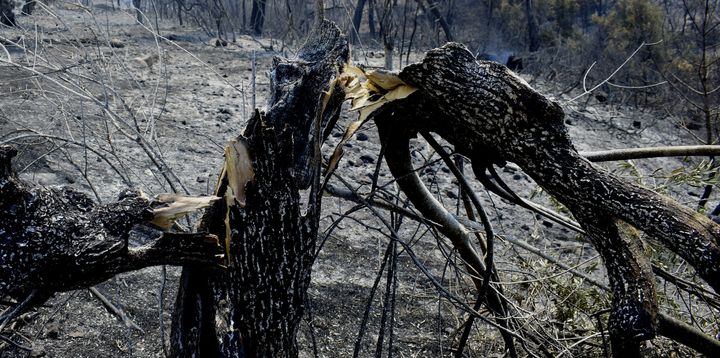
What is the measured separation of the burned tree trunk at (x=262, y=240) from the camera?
5.24 ft

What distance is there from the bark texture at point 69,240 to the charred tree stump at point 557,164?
2.37 ft

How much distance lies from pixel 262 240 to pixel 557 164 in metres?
0.72

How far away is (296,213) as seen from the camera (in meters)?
1.66

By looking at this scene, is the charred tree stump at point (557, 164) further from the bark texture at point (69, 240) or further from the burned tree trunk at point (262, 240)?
the bark texture at point (69, 240)

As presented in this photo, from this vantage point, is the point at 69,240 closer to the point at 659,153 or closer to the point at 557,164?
the point at 557,164

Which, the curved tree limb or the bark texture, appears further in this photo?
the curved tree limb

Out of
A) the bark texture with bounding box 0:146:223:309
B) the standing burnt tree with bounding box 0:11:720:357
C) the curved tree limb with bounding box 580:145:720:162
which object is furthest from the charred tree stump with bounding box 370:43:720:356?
the bark texture with bounding box 0:146:223:309

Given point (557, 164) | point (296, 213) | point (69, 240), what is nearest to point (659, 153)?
point (557, 164)

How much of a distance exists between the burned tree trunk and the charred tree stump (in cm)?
35

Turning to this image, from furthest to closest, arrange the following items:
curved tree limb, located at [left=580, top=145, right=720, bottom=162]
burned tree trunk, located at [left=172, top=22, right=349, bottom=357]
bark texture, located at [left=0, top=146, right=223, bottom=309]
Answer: curved tree limb, located at [left=580, top=145, right=720, bottom=162]
burned tree trunk, located at [left=172, top=22, right=349, bottom=357]
bark texture, located at [left=0, top=146, right=223, bottom=309]

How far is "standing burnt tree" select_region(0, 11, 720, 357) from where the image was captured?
4.47ft

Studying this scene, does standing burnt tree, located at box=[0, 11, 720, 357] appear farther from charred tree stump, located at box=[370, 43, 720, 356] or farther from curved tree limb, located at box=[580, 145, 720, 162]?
curved tree limb, located at box=[580, 145, 720, 162]

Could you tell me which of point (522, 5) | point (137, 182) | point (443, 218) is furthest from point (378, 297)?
point (522, 5)

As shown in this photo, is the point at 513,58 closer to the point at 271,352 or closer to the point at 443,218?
the point at 443,218
